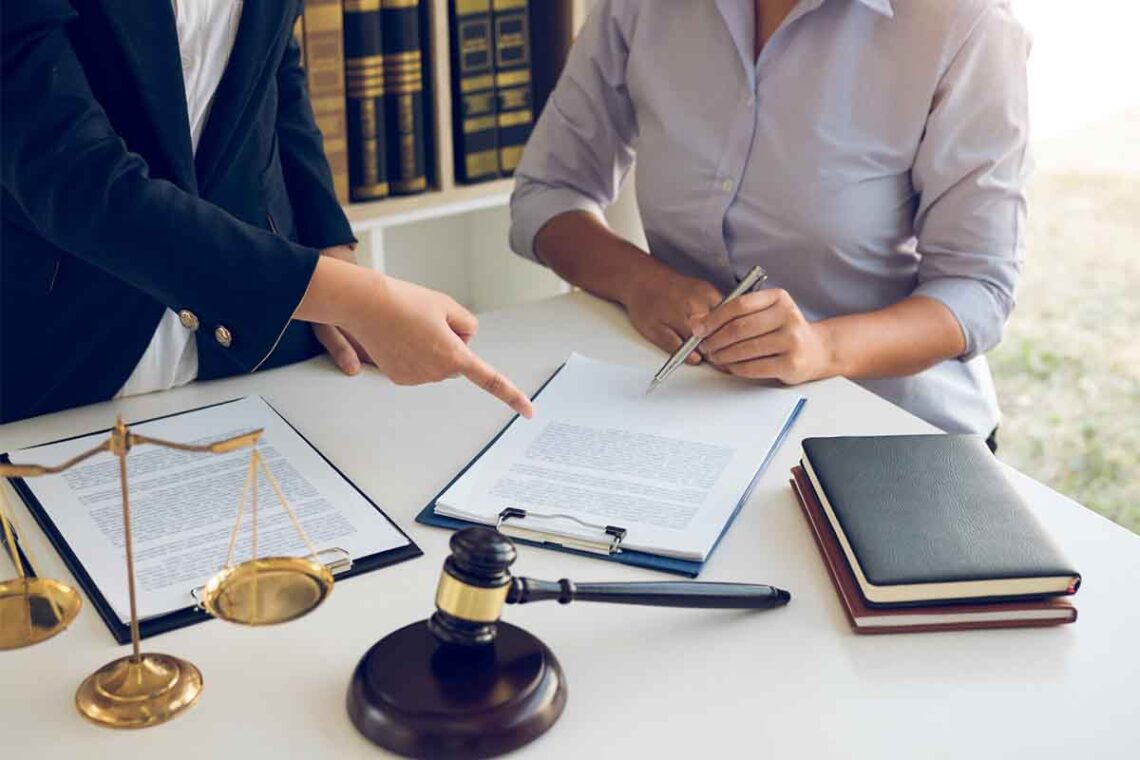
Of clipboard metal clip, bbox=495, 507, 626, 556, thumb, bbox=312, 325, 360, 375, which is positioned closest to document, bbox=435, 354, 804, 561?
clipboard metal clip, bbox=495, 507, 626, 556

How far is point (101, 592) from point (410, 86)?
53.7 inches

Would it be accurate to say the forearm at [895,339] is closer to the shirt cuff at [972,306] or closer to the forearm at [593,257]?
the shirt cuff at [972,306]

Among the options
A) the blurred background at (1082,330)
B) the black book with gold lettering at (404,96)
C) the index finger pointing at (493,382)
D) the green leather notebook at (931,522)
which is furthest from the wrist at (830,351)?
the blurred background at (1082,330)

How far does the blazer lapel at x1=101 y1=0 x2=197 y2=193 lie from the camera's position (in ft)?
3.88

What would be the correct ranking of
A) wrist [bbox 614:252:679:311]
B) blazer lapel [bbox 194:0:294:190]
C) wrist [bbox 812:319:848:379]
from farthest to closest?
1. wrist [bbox 614:252:679:311]
2. wrist [bbox 812:319:848:379]
3. blazer lapel [bbox 194:0:294:190]

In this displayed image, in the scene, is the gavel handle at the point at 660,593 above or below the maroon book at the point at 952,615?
above

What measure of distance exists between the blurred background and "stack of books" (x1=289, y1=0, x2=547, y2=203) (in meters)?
1.46

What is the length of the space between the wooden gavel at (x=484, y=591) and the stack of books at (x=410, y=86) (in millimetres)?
1355

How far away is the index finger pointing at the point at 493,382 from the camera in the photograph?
116 centimetres

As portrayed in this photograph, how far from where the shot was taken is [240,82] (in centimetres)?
130

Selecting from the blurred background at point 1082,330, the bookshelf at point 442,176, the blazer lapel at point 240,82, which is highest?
the blazer lapel at point 240,82

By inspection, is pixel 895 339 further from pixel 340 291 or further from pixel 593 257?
pixel 340 291

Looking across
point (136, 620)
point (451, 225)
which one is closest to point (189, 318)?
point (136, 620)

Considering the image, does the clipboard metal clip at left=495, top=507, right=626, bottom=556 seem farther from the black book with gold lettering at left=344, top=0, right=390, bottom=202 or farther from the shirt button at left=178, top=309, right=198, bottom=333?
the black book with gold lettering at left=344, top=0, right=390, bottom=202
